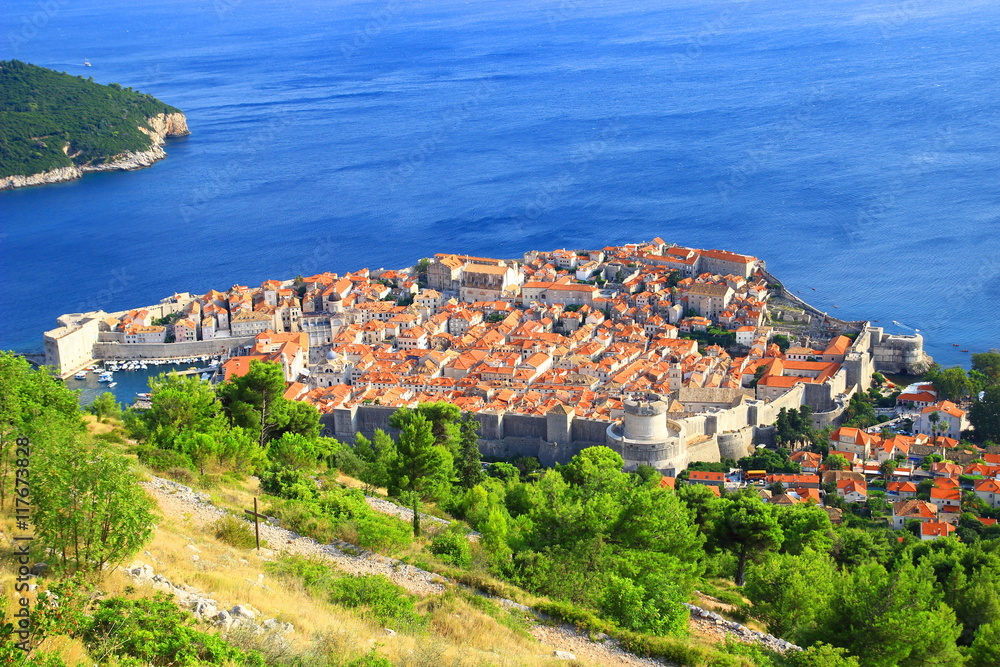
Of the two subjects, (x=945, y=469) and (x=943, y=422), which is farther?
(x=943, y=422)

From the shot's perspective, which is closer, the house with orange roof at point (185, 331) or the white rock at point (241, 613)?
the white rock at point (241, 613)

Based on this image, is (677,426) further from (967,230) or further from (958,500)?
(967,230)

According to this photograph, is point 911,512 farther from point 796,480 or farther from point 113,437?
point 113,437

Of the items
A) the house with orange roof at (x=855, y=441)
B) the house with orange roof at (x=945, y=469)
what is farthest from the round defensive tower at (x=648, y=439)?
the house with orange roof at (x=945, y=469)

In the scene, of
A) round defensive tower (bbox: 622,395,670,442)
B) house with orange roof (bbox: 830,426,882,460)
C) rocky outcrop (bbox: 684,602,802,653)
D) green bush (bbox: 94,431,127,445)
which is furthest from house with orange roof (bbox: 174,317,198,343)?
rocky outcrop (bbox: 684,602,802,653)

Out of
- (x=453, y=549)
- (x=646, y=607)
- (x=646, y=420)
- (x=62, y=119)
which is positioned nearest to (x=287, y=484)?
(x=453, y=549)

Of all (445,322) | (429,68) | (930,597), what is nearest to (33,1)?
(429,68)

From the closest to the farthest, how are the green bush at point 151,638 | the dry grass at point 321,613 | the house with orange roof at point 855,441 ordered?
the green bush at point 151,638 < the dry grass at point 321,613 < the house with orange roof at point 855,441

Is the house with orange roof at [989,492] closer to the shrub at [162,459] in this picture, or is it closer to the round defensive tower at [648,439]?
the round defensive tower at [648,439]
